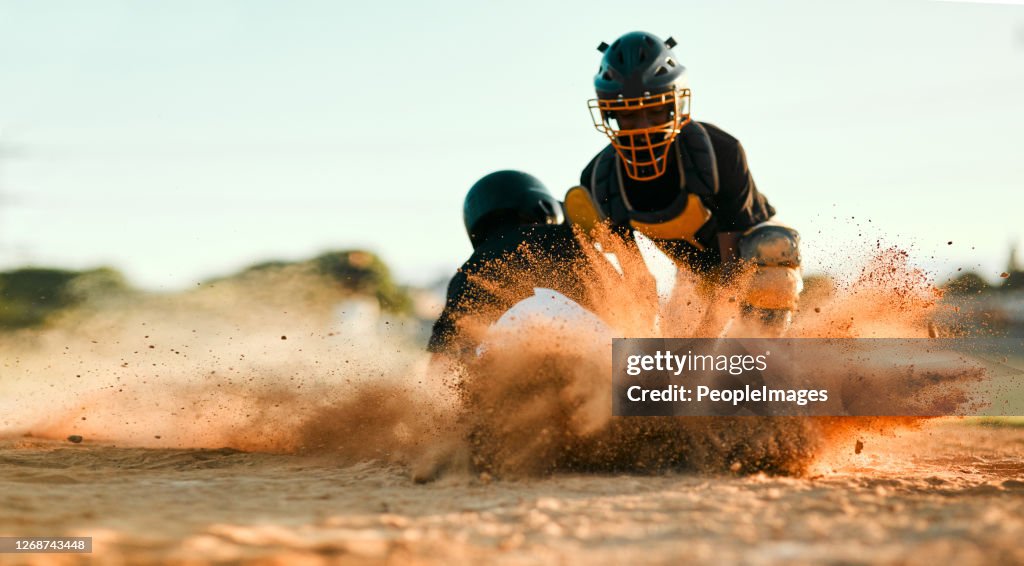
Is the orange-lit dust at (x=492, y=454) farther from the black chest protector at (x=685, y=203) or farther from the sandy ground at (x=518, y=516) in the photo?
the black chest protector at (x=685, y=203)

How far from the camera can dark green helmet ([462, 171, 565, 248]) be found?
7.91 meters

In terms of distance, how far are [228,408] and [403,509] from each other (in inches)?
208

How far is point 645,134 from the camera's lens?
6.36 m

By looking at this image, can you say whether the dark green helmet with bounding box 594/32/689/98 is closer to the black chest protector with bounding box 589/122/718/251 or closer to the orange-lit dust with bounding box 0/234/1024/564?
the black chest protector with bounding box 589/122/718/251

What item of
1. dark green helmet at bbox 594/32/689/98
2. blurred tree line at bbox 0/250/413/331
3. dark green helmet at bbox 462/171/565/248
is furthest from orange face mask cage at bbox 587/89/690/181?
blurred tree line at bbox 0/250/413/331

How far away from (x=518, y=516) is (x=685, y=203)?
3225 mm

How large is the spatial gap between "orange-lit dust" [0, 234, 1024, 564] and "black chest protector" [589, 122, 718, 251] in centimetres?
26

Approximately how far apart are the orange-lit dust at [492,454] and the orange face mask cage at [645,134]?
71cm

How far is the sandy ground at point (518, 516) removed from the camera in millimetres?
3338

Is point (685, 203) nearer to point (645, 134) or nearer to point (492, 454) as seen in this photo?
point (645, 134)

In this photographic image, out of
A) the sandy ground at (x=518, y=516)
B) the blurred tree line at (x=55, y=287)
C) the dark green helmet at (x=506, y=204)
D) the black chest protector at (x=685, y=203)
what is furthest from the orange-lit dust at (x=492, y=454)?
the blurred tree line at (x=55, y=287)

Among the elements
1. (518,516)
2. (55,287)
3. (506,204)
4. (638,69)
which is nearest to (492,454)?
(518,516)

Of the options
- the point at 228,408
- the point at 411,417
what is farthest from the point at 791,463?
the point at 228,408

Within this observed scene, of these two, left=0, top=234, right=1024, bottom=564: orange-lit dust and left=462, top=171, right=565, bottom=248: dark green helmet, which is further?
left=462, top=171, right=565, bottom=248: dark green helmet
